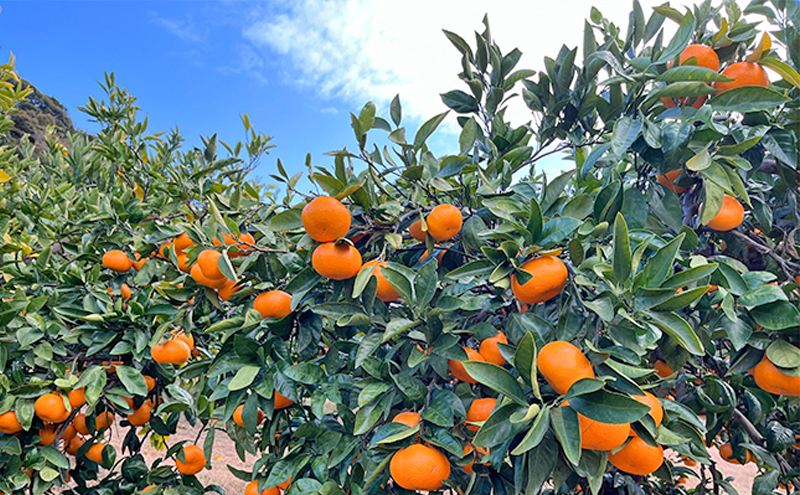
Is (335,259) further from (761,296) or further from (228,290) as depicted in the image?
(761,296)

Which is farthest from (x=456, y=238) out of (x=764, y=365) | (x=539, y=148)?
(x=764, y=365)

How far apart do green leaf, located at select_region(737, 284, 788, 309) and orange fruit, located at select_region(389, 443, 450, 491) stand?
2.52 feet

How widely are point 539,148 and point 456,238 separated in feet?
1.70

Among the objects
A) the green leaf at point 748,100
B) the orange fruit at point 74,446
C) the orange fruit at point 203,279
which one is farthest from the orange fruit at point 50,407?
the green leaf at point 748,100

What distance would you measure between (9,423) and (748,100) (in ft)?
8.20

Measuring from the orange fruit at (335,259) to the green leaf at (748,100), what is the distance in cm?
96

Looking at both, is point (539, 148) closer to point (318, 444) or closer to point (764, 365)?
point (764, 365)

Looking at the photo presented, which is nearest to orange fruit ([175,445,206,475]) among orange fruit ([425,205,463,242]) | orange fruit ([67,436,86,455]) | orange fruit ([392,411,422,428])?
orange fruit ([67,436,86,455])

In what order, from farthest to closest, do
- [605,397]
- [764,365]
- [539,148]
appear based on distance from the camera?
[539,148], [764,365], [605,397]

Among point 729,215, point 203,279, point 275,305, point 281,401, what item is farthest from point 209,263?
point 729,215

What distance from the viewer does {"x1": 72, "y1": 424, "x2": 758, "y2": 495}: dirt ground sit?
3.94 metres

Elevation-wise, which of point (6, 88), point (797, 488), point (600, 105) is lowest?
point (797, 488)

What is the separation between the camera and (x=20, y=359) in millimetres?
1798

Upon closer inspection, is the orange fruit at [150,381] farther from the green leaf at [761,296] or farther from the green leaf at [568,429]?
the green leaf at [761,296]
